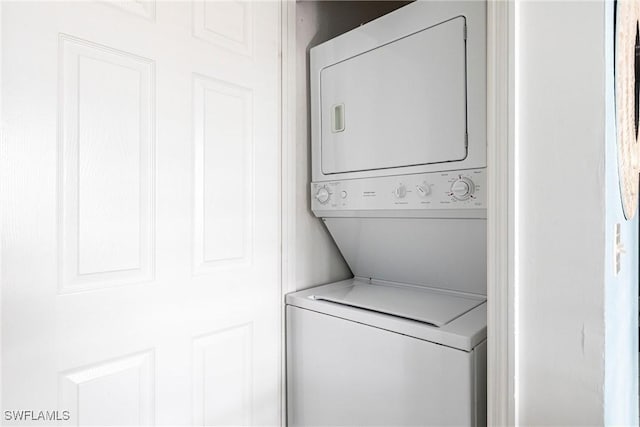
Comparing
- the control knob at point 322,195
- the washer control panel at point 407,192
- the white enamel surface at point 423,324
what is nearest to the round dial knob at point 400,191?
the washer control panel at point 407,192

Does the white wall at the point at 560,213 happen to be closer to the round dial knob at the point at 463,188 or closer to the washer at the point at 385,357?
the washer at the point at 385,357

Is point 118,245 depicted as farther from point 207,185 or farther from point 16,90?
point 16,90

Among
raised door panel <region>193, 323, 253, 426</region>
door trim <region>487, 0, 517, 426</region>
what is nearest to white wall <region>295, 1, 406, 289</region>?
raised door panel <region>193, 323, 253, 426</region>

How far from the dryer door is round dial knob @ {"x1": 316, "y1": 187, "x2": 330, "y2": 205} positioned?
76mm

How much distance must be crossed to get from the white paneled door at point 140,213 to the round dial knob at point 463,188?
0.68 m

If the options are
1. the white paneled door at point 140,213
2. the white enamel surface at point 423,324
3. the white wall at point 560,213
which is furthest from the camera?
the white enamel surface at point 423,324

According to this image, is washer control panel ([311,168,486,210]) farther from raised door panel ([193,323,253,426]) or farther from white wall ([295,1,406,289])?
raised door panel ([193,323,253,426])

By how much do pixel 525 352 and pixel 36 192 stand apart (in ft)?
4.02

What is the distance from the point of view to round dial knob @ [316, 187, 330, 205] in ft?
5.11

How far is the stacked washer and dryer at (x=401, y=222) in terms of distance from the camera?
3.68 feet

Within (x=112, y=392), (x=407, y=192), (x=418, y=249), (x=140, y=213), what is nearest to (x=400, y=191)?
(x=407, y=192)

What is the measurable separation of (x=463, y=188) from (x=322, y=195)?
1.93 ft

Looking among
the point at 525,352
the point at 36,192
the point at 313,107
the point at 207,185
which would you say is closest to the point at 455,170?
the point at 525,352

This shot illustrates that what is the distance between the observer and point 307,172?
165 cm
